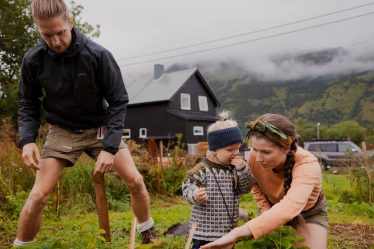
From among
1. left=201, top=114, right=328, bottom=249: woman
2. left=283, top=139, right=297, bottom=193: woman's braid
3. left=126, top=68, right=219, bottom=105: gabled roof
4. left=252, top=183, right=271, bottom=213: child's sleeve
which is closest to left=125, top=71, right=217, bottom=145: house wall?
left=126, top=68, right=219, bottom=105: gabled roof

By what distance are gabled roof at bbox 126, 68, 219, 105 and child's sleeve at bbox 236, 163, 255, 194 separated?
34399 millimetres

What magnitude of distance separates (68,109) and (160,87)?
125ft

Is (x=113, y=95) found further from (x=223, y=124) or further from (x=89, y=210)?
(x=89, y=210)

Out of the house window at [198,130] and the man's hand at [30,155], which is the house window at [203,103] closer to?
the house window at [198,130]

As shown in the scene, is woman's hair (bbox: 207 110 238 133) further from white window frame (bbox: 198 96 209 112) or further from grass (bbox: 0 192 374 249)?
white window frame (bbox: 198 96 209 112)

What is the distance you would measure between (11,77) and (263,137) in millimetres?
20234

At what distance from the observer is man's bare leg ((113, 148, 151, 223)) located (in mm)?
3234

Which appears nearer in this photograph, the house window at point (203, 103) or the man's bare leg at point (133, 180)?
the man's bare leg at point (133, 180)

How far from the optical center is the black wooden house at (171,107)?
3709cm

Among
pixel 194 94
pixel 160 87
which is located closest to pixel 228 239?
pixel 194 94

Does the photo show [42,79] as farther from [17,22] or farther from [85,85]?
[17,22]

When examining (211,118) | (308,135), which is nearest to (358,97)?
(308,135)

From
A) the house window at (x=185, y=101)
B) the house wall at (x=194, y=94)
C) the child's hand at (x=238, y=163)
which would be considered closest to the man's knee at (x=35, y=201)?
the child's hand at (x=238, y=163)

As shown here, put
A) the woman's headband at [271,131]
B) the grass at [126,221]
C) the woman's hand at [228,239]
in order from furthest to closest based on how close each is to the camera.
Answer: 1. the grass at [126,221]
2. the woman's headband at [271,131]
3. the woman's hand at [228,239]
